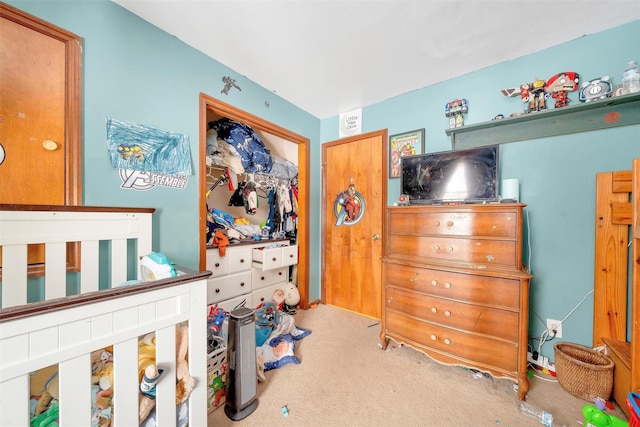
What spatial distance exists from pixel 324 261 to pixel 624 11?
2.98 metres

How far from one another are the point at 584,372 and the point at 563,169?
4.28 ft

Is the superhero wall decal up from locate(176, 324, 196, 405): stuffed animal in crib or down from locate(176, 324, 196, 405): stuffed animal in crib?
up

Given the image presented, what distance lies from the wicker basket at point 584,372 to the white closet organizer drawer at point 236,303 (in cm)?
229

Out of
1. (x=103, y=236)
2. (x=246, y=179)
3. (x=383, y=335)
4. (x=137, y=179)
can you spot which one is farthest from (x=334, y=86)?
(x=383, y=335)

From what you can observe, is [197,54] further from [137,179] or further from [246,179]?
[246,179]

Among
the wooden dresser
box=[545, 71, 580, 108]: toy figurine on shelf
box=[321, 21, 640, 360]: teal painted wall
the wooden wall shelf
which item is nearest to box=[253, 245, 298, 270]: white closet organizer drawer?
the wooden dresser

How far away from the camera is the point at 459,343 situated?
5.11ft

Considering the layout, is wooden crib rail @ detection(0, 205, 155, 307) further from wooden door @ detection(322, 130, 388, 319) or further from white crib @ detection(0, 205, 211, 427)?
wooden door @ detection(322, 130, 388, 319)

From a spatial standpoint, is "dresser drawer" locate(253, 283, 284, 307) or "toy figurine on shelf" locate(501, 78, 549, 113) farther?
"dresser drawer" locate(253, 283, 284, 307)

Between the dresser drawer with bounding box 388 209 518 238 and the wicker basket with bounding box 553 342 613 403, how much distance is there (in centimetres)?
87

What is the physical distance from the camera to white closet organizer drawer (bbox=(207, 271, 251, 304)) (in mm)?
2117

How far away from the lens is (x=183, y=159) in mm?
1660

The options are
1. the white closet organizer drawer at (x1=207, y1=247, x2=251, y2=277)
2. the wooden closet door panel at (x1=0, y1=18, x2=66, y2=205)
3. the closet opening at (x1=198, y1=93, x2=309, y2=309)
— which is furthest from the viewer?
the closet opening at (x1=198, y1=93, x2=309, y2=309)

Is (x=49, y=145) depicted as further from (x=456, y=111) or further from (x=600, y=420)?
(x=600, y=420)
